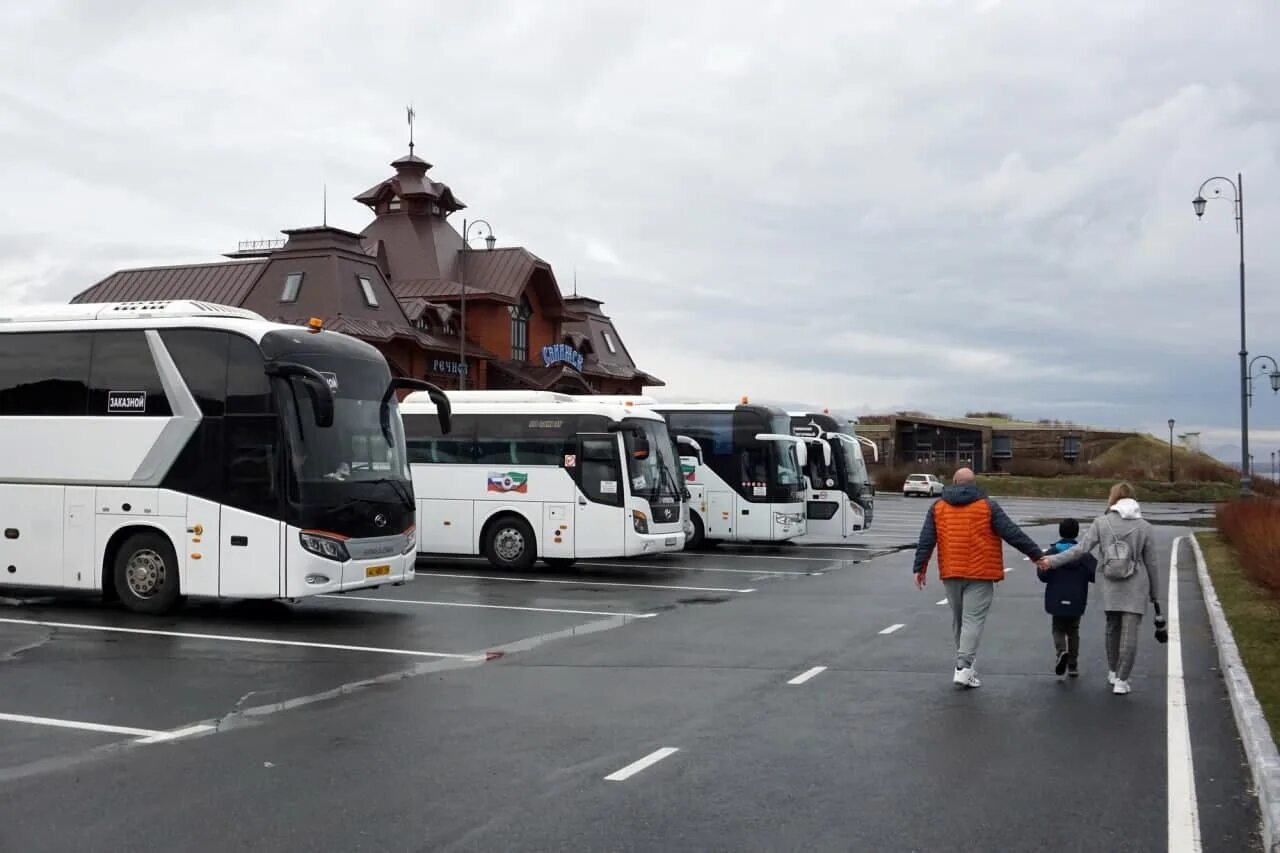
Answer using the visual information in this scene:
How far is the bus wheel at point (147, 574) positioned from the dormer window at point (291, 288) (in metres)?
33.0

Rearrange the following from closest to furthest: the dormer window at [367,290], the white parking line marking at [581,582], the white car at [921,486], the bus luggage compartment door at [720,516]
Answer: the white parking line marking at [581,582] → the bus luggage compartment door at [720,516] → the dormer window at [367,290] → the white car at [921,486]

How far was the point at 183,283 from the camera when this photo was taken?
1961 inches

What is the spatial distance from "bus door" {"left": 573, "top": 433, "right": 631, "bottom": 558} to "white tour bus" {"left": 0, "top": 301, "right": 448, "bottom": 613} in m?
6.15

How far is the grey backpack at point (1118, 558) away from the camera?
10.0 metres

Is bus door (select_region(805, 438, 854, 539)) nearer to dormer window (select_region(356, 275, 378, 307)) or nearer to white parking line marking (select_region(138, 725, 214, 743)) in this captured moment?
white parking line marking (select_region(138, 725, 214, 743))

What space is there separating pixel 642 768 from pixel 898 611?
371 inches

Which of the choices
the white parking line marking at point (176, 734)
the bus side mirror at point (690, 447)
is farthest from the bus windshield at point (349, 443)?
the bus side mirror at point (690, 447)

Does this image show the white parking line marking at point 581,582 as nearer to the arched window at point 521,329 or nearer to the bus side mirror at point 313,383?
the bus side mirror at point 313,383

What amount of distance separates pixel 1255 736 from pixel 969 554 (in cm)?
284

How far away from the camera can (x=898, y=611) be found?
53.6 ft

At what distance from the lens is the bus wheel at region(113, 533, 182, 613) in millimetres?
14883

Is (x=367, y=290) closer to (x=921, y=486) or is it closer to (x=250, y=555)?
(x=250, y=555)

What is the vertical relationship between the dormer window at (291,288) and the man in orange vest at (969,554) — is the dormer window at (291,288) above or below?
above

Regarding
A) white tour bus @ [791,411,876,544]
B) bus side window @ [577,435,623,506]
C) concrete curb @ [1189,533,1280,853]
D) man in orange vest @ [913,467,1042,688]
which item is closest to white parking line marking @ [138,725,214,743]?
man in orange vest @ [913,467,1042,688]
